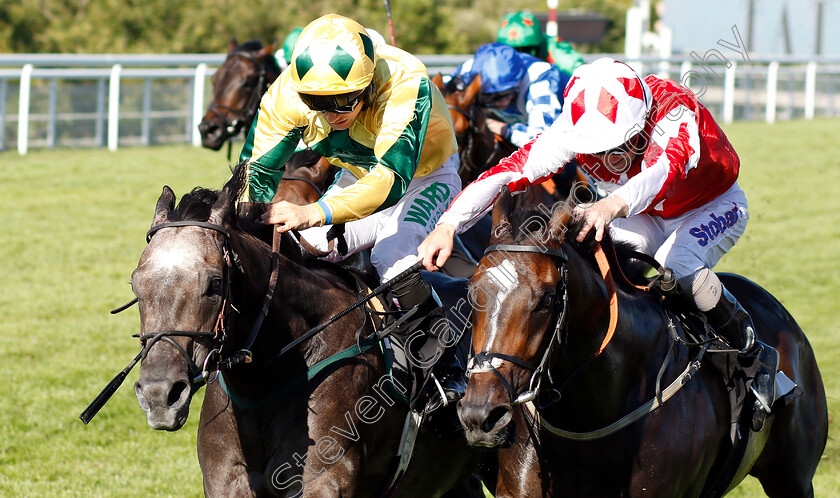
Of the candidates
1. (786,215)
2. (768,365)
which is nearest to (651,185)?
(768,365)

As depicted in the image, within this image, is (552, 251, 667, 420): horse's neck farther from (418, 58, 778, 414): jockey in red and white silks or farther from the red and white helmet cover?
the red and white helmet cover

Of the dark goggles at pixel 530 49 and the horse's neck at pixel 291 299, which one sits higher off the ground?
the dark goggles at pixel 530 49

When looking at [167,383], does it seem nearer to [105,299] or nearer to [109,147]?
[105,299]

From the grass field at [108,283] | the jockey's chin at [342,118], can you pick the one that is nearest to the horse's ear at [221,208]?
the jockey's chin at [342,118]

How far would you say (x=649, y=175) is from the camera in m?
3.16

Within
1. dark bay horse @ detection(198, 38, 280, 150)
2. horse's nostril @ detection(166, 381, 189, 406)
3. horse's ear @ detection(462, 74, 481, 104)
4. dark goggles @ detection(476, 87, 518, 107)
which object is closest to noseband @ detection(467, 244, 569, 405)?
horse's nostril @ detection(166, 381, 189, 406)

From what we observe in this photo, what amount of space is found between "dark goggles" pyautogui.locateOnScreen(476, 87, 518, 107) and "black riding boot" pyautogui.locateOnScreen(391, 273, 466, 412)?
410 cm

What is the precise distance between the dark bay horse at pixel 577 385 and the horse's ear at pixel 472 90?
3782mm

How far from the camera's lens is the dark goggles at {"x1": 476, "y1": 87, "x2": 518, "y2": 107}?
24.6 ft

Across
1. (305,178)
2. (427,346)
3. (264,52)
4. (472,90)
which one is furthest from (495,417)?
(264,52)

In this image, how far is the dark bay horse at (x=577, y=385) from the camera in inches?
109

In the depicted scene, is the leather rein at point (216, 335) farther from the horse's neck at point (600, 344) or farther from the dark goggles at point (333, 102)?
the horse's neck at point (600, 344)

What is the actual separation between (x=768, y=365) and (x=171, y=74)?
460 inches

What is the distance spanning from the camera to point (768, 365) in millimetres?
3764
